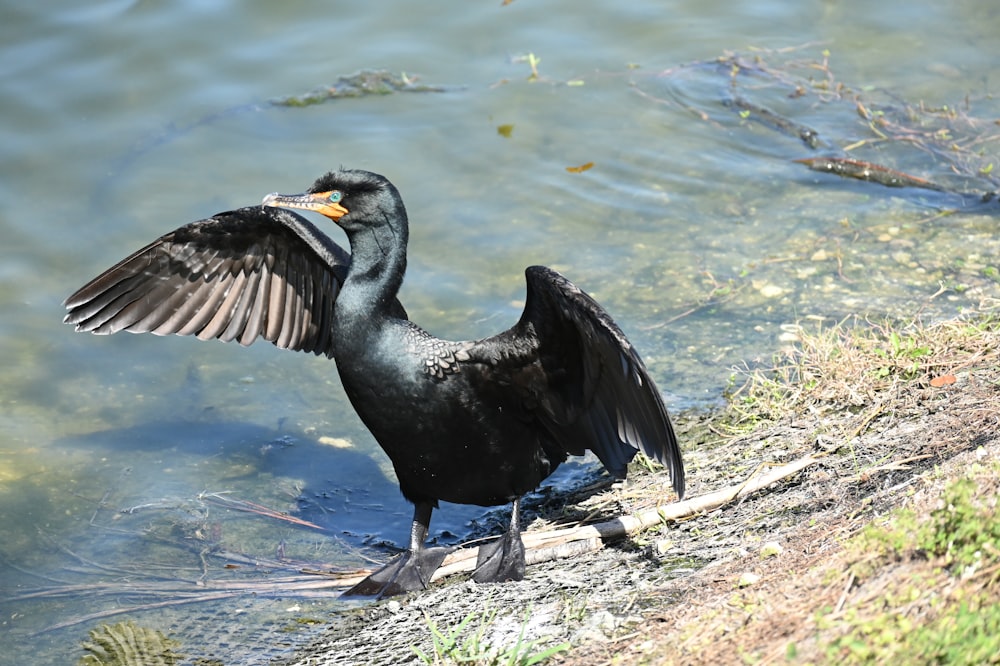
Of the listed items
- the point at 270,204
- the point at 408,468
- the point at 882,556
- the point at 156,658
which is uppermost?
the point at 270,204

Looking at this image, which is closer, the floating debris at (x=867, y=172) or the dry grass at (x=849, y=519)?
→ the dry grass at (x=849, y=519)

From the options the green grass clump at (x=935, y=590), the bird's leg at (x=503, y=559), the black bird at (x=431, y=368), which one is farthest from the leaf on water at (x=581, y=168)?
the green grass clump at (x=935, y=590)

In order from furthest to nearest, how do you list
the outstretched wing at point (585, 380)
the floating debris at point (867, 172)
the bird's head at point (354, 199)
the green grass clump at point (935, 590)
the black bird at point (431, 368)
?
the floating debris at point (867, 172), the bird's head at point (354, 199), the black bird at point (431, 368), the outstretched wing at point (585, 380), the green grass clump at point (935, 590)

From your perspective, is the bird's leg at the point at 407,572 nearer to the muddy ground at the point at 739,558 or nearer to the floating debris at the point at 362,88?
the muddy ground at the point at 739,558

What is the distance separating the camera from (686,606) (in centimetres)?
334

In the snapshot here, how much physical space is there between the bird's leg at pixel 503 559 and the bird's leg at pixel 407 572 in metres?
0.21

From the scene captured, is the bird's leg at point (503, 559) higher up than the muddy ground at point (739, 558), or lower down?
lower down

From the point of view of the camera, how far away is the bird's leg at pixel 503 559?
4.18 metres

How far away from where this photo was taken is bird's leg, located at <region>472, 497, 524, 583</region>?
4180 mm

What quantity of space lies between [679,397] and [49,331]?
353 cm

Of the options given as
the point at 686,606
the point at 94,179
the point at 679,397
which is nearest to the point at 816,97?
the point at 679,397

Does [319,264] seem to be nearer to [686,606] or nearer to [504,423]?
[504,423]

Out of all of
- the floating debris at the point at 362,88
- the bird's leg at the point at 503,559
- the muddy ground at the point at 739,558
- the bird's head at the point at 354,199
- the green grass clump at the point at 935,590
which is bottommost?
the bird's leg at the point at 503,559

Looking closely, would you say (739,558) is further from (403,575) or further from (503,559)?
(403,575)
